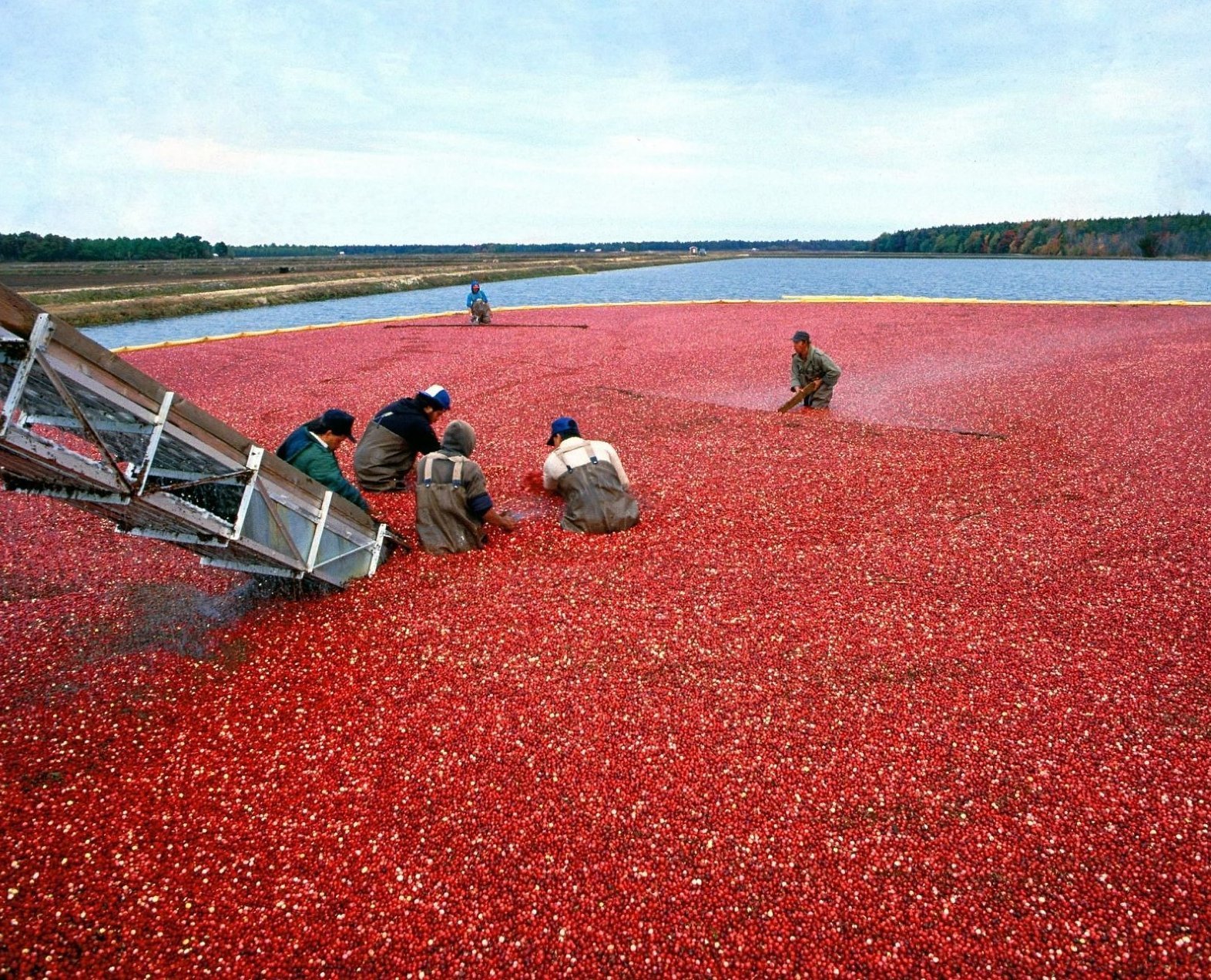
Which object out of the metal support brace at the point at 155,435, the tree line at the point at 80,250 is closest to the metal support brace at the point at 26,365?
the metal support brace at the point at 155,435

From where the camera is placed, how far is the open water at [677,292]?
3428 centimetres

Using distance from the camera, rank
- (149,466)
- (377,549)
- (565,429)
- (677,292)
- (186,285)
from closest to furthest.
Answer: (149,466)
(377,549)
(565,429)
(186,285)
(677,292)

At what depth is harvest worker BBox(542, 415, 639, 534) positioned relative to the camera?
7.42 m

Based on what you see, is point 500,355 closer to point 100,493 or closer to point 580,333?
point 580,333

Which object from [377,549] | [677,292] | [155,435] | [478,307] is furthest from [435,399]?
[677,292]

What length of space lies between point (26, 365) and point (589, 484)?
4.82 m

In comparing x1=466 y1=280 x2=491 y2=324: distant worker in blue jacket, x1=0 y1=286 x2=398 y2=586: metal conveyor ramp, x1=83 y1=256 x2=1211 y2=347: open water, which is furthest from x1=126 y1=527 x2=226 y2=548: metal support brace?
x1=83 y1=256 x2=1211 y2=347: open water

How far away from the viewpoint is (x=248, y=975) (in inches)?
123

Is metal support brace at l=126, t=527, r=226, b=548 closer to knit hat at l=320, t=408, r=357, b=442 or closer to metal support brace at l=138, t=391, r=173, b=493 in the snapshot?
metal support brace at l=138, t=391, r=173, b=493

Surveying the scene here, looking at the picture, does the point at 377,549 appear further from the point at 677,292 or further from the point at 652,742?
the point at 677,292

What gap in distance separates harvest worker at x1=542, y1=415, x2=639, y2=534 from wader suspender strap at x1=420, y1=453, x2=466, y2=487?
1.10 meters

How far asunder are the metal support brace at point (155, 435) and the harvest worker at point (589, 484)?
3893mm

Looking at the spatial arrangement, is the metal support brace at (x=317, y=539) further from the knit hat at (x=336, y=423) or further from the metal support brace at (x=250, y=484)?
the knit hat at (x=336, y=423)

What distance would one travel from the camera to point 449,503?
6.92 metres
